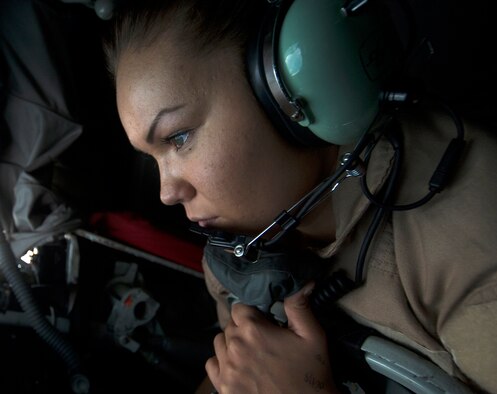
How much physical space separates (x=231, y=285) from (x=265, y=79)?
515mm

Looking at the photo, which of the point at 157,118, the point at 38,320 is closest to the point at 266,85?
the point at 157,118

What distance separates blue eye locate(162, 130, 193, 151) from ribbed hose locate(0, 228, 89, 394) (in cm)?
88

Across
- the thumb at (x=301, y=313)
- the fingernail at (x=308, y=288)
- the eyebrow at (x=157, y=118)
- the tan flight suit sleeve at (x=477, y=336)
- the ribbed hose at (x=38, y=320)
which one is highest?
the eyebrow at (x=157, y=118)

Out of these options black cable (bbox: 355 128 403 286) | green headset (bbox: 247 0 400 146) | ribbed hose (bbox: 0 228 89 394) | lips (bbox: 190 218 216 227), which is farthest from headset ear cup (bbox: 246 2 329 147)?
ribbed hose (bbox: 0 228 89 394)

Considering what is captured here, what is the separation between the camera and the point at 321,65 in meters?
0.60

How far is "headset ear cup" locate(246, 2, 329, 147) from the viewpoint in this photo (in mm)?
658

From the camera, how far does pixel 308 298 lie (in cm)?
88

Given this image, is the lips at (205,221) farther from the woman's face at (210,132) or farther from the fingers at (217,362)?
the fingers at (217,362)

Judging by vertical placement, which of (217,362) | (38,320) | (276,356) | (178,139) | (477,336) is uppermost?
(178,139)

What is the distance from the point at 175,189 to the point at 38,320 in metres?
0.87

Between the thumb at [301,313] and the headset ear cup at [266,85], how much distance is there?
0.36 meters

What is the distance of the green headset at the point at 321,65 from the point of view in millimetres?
598

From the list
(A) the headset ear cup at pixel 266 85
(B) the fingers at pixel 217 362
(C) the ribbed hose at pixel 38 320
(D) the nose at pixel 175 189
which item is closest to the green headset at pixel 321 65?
(A) the headset ear cup at pixel 266 85

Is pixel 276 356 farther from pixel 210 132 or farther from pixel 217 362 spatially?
pixel 210 132
